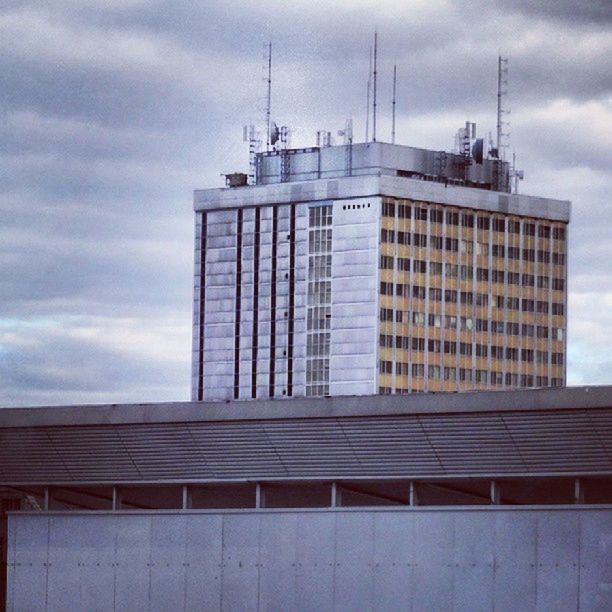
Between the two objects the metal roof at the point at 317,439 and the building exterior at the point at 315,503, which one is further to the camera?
the building exterior at the point at 315,503

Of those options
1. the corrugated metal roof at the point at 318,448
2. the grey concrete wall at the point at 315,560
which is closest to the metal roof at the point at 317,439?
the corrugated metal roof at the point at 318,448

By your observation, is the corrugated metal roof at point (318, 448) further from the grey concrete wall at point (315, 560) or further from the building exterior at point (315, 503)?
the grey concrete wall at point (315, 560)

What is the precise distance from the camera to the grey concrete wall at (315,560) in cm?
6253

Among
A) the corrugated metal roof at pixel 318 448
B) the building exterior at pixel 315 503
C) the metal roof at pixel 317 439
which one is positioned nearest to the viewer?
the metal roof at pixel 317 439

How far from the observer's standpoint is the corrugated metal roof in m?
62.5

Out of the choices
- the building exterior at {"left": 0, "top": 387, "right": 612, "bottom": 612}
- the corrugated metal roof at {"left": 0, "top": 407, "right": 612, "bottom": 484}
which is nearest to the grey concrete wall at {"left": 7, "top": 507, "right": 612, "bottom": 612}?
the building exterior at {"left": 0, "top": 387, "right": 612, "bottom": 612}

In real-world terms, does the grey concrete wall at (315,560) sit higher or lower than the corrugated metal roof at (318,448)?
lower

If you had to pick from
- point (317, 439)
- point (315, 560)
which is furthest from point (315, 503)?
point (317, 439)

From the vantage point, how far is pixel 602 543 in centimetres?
6162

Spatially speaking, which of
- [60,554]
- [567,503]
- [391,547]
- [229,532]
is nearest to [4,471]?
[60,554]

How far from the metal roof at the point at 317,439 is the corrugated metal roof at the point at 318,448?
1.3 inches

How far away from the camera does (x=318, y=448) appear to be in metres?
68.1

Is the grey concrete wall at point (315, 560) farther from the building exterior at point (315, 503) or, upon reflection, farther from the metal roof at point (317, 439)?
the metal roof at point (317, 439)

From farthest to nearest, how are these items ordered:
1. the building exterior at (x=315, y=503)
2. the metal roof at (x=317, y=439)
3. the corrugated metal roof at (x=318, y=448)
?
1. the building exterior at (x=315, y=503)
2. the corrugated metal roof at (x=318, y=448)
3. the metal roof at (x=317, y=439)
